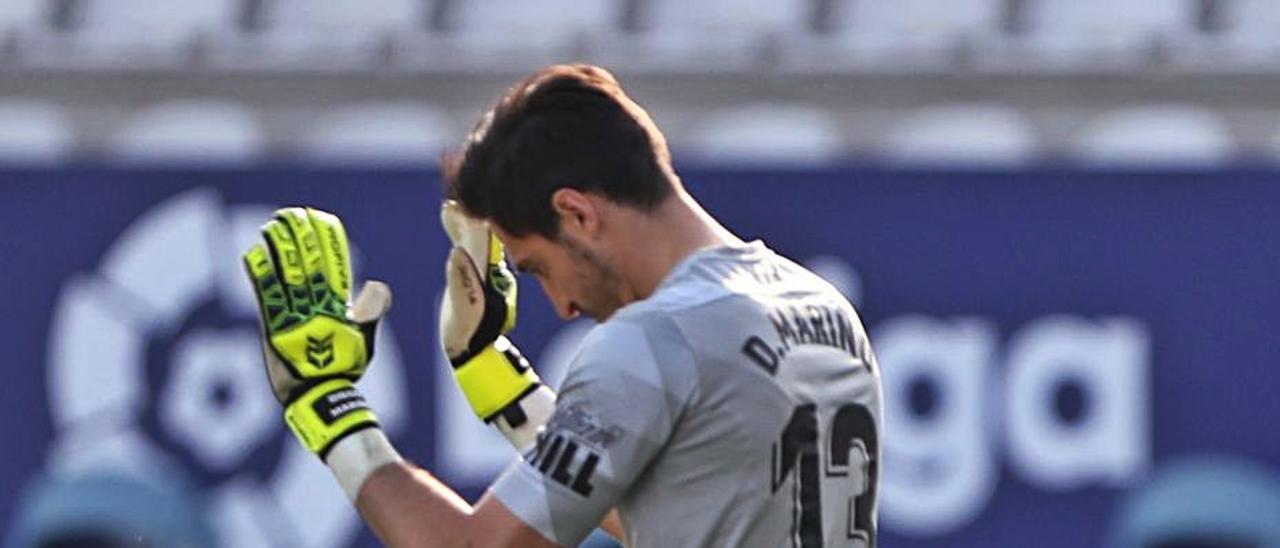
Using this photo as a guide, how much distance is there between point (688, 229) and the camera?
2908 mm

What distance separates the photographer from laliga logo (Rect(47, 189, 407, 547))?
19.2 feet

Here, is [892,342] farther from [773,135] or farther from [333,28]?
[333,28]

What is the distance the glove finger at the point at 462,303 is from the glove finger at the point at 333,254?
0.20 metres

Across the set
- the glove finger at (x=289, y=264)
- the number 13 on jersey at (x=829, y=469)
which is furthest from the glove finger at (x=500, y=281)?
the number 13 on jersey at (x=829, y=469)

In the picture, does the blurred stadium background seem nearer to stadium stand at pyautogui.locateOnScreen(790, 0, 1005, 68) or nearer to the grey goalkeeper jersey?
stadium stand at pyautogui.locateOnScreen(790, 0, 1005, 68)

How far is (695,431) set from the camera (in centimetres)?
279

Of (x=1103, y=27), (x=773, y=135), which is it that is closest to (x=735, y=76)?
(x=773, y=135)

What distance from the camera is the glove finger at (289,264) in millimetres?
2982

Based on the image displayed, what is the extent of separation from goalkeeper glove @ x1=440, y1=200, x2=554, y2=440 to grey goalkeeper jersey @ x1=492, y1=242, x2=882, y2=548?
414mm

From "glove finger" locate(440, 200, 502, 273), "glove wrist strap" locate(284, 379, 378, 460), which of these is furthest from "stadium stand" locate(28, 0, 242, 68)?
"glove wrist strap" locate(284, 379, 378, 460)

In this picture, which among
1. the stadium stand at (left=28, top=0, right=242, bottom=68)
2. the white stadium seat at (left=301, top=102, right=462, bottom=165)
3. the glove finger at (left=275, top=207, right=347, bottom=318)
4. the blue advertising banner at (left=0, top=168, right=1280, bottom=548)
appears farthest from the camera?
the stadium stand at (left=28, top=0, right=242, bottom=68)

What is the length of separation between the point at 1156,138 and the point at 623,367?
10.9ft

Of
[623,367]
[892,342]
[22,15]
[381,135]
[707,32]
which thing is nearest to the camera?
[623,367]

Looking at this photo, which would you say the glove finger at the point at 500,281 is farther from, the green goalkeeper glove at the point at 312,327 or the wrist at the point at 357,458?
the wrist at the point at 357,458
